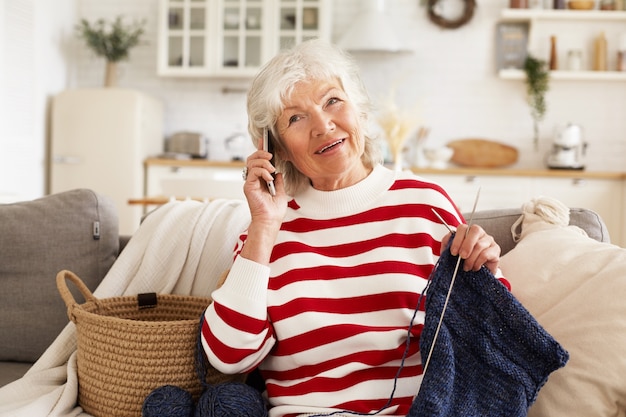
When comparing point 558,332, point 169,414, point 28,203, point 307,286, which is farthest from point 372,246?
point 28,203

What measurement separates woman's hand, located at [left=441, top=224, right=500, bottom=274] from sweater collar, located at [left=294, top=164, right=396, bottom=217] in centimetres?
33

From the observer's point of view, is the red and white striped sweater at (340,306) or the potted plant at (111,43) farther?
the potted plant at (111,43)

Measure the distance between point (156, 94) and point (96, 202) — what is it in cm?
372

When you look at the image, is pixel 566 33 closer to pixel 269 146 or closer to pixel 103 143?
pixel 103 143

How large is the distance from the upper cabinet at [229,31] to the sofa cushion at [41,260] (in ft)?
11.1

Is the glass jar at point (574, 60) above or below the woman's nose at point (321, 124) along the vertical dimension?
above

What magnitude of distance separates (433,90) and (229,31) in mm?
1656

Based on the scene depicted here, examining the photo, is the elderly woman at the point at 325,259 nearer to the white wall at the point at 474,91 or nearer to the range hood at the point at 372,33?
the range hood at the point at 372,33

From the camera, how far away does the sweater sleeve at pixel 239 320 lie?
1347 mm

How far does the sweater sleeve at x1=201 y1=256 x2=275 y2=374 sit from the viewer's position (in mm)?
1347

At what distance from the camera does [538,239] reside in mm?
1539

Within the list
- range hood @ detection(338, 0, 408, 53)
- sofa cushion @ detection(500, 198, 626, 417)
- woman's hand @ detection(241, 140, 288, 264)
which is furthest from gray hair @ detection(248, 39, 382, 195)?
range hood @ detection(338, 0, 408, 53)

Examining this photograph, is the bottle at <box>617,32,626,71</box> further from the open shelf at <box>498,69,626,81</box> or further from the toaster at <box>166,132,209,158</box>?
the toaster at <box>166,132,209,158</box>

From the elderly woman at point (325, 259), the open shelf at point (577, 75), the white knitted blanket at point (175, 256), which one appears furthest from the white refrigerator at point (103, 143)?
the elderly woman at point (325, 259)
